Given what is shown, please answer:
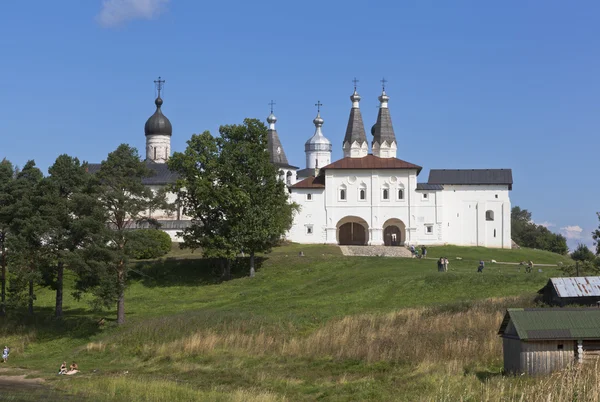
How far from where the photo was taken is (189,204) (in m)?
56.8

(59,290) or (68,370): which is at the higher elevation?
(59,290)

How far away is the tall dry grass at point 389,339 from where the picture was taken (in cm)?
3097

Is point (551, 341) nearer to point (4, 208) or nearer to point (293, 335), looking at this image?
point (293, 335)

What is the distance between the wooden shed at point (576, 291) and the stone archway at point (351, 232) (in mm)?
40328

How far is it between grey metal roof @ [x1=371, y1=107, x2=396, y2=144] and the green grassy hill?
68.8 feet

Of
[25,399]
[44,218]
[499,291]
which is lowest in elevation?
[25,399]

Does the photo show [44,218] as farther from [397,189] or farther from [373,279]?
[397,189]

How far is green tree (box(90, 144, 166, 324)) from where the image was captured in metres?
42.2

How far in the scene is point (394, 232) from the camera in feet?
250

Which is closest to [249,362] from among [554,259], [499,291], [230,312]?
[230,312]

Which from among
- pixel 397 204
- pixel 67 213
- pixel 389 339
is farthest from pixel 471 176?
pixel 389 339

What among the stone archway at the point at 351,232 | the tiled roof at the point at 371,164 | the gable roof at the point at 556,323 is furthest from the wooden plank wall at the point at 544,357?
the stone archway at the point at 351,232

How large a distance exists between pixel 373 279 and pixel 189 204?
13806mm

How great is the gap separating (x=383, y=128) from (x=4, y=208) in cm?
3837
